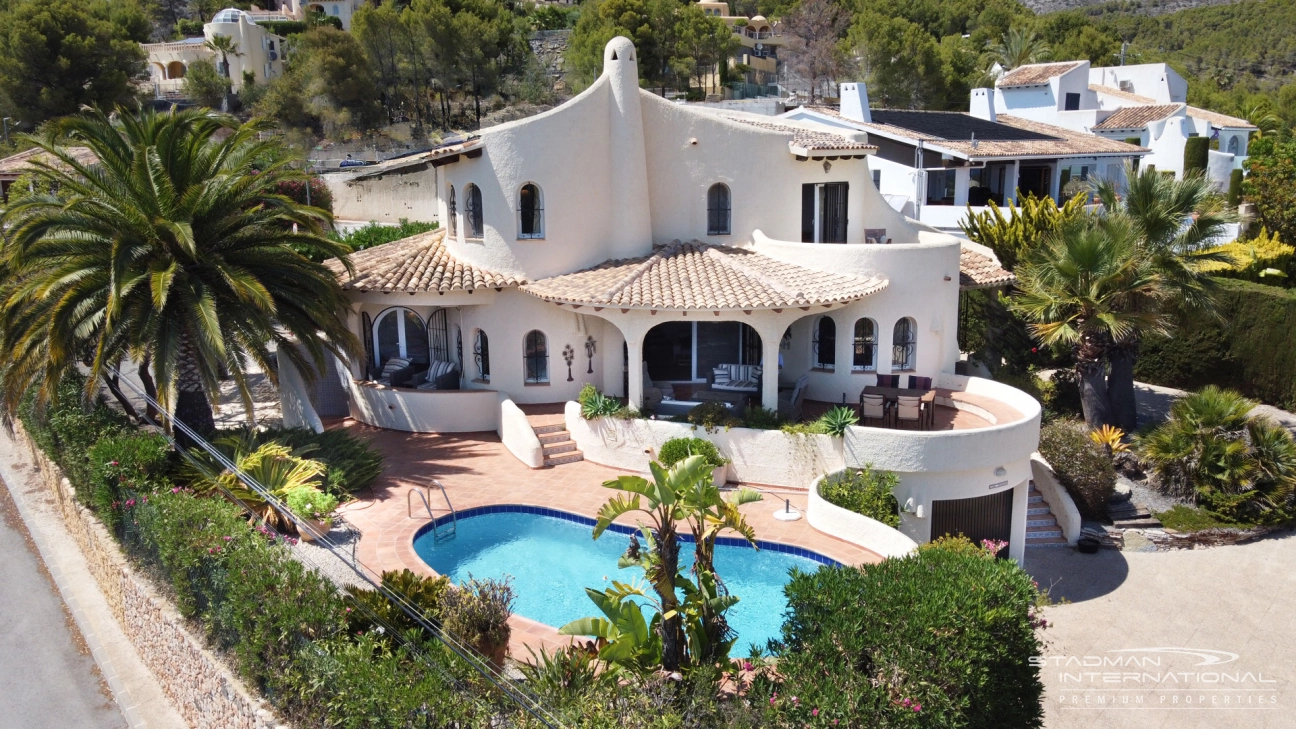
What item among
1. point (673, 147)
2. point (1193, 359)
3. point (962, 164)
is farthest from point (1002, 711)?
point (962, 164)

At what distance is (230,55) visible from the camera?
81.9 meters

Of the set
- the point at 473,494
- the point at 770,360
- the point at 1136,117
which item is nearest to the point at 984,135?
the point at 1136,117

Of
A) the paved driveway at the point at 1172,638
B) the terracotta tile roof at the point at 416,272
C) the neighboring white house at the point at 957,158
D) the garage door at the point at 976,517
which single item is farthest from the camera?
the neighboring white house at the point at 957,158

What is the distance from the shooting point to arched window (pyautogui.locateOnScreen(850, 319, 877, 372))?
24.1 m

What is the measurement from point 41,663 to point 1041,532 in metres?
21.4

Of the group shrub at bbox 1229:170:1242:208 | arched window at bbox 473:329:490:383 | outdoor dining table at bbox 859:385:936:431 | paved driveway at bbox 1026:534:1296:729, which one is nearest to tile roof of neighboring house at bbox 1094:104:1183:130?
shrub at bbox 1229:170:1242:208

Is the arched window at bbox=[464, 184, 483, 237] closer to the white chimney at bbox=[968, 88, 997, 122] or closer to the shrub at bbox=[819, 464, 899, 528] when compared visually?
the shrub at bbox=[819, 464, 899, 528]

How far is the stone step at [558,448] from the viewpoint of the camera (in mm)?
23011

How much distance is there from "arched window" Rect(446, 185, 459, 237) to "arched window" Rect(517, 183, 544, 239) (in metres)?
2.11

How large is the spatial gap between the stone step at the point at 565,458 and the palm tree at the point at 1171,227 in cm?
1469

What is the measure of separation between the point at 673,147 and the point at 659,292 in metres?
5.56

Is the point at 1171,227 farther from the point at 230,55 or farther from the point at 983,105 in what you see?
the point at 230,55

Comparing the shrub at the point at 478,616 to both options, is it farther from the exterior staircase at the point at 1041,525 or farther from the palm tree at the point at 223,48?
the palm tree at the point at 223,48

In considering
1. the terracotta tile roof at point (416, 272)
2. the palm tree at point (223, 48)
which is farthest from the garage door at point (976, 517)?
the palm tree at point (223, 48)
